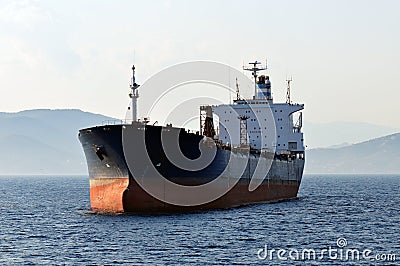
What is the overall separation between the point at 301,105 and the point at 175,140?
25.7m

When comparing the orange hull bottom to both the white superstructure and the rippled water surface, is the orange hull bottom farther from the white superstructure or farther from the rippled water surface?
the white superstructure

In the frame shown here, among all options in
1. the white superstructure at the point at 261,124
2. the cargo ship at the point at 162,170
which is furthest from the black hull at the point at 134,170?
the white superstructure at the point at 261,124

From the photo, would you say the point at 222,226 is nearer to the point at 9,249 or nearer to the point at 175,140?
the point at 175,140

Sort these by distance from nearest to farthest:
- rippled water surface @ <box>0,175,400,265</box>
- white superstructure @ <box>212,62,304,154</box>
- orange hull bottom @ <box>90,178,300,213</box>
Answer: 1. rippled water surface @ <box>0,175,400,265</box>
2. orange hull bottom @ <box>90,178,300,213</box>
3. white superstructure @ <box>212,62,304,154</box>

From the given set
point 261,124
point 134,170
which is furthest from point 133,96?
point 261,124

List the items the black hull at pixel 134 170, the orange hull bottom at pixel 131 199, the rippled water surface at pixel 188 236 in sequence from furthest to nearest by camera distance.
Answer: the black hull at pixel 134 170 < the orange hull bottom at pixel 131 199 < the rippled water surface at pixel 188 236

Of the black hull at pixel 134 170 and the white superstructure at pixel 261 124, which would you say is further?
the white superstructure at pixel 261 124

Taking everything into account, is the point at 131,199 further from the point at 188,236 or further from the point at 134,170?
the point at 188,236

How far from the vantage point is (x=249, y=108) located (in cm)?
6172

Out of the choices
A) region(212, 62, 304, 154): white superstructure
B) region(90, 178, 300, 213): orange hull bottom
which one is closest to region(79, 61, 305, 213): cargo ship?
region(90, 178, 300, 213): orange hull bottom

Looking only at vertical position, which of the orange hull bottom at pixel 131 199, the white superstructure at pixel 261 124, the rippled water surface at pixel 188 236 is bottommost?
the rippled water surface at pixel 188 236

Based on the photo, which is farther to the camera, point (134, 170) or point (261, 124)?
point (261, 124)

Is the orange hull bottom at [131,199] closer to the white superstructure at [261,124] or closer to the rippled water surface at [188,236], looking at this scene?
the rippled water surface at [188,236]

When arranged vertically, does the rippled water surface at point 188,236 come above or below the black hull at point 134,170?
below
